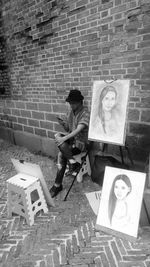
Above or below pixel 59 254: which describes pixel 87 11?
above

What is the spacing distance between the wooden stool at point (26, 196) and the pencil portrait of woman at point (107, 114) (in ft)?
3.26

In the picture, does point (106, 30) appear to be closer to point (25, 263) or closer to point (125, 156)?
point (125, 156)

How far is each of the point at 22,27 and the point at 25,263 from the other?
440cm

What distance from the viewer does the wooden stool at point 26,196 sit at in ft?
8.71

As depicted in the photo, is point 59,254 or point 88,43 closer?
point 59,254

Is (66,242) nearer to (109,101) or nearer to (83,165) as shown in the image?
(83,165)

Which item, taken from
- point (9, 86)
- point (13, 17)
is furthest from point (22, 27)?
point (9, 86)

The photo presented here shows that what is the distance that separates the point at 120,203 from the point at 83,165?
133 centimetres

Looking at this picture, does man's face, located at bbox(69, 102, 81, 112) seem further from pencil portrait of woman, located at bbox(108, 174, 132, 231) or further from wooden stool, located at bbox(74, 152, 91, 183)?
pencil portrait of woman, located at bbox(108, 174, 132, 231)

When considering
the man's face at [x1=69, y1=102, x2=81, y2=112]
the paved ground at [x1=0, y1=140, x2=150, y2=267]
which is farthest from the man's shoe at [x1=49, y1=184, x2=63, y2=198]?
the man's face at [x1=69, y1=102, x2=81, y2=112]

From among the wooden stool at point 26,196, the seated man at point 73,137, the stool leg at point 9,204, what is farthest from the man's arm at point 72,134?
the stool leg at point 9,204

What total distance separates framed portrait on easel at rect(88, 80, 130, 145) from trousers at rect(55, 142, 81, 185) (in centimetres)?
45

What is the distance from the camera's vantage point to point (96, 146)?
3781 mm

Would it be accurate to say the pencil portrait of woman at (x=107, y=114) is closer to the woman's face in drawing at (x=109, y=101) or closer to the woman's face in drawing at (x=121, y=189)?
the woman's face in drawing at (x=109, y=101)
